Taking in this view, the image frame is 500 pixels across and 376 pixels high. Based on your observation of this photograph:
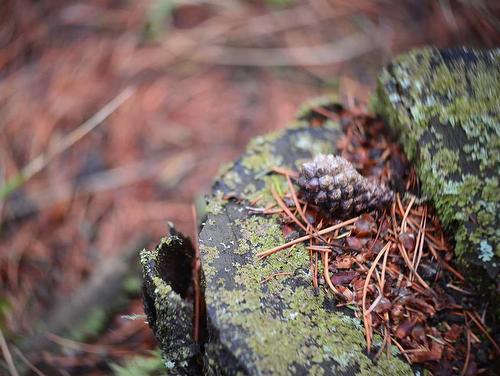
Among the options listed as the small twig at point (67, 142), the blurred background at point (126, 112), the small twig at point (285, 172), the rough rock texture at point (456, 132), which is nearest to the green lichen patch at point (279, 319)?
the small twig at point (285, 172)

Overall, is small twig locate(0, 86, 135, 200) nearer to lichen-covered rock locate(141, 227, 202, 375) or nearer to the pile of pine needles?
lichen-covered rock locate(141, 227, 202, 375)

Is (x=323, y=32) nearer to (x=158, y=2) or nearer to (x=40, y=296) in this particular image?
(x=158, y=2)

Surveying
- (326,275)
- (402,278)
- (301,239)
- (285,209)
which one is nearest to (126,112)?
(285,209)

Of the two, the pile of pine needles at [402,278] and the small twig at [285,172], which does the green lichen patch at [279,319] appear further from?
the small twig at [285,172]

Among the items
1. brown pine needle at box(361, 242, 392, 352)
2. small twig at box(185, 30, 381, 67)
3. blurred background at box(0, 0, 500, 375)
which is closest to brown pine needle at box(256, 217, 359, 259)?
brown pine needle at box(361, 242, 392, 352)

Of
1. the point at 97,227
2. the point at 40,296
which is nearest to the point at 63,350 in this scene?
the point at 40,296

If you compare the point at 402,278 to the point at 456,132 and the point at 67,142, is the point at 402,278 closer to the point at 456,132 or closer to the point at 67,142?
the point at 456,132
